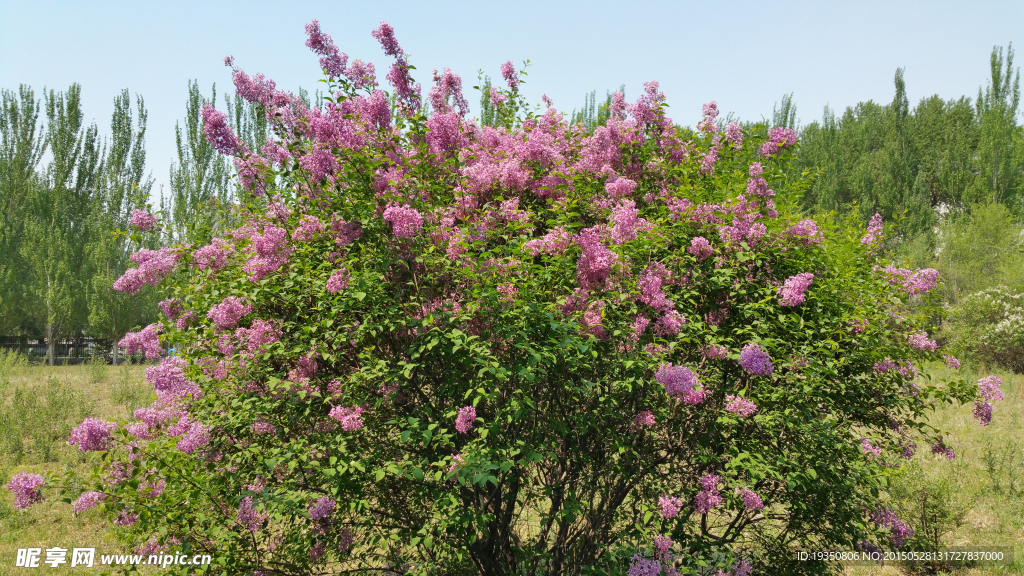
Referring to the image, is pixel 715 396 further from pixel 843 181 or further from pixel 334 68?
pixel 843 181

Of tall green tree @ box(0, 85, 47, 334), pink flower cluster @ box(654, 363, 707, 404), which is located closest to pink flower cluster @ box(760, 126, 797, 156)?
pink flower cluster @ box(654, 363, 707, 404)

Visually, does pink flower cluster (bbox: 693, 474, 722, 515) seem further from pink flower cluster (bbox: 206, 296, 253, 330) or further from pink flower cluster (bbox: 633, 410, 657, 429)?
pink flower cluster (bbox: 206, 296, 253, 330)

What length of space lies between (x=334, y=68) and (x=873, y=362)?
4.09 meters

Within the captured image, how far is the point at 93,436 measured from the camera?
317 cm

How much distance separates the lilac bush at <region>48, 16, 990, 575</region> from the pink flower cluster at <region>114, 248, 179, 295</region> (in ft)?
0.06

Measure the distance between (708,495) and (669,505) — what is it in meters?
0.28

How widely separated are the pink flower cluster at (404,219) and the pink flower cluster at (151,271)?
1.75 metres

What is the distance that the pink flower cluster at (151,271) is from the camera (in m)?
3.68

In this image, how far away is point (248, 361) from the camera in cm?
317

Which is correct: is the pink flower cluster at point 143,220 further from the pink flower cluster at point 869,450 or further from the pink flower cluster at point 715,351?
the pink flower cluster at point 869,450

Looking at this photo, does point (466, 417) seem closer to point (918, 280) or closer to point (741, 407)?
point (741, 407)

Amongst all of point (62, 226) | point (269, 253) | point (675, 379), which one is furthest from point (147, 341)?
point (62, 226)

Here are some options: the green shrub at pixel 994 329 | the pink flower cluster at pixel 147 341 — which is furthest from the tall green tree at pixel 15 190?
the green shrub at pixel 994 329

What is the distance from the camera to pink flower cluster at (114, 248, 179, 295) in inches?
145
